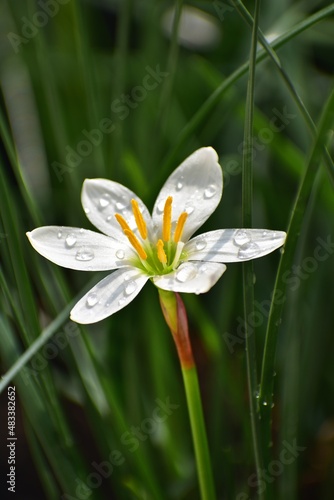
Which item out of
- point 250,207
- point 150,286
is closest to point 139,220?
point 250,207

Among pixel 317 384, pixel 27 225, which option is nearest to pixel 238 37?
pixel 27 225

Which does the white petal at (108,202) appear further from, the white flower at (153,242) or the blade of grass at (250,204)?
the blade of grass at (250,204)

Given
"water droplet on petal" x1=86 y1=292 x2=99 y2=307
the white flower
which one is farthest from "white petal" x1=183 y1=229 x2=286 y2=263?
"water droplet on petal" x1=86 y1=292 x2=99 y2=307

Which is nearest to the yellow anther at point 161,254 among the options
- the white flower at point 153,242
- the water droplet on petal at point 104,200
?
the white flower at point 153,242

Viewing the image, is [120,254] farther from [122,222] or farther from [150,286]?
[150,286]

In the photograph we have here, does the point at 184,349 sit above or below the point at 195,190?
below
